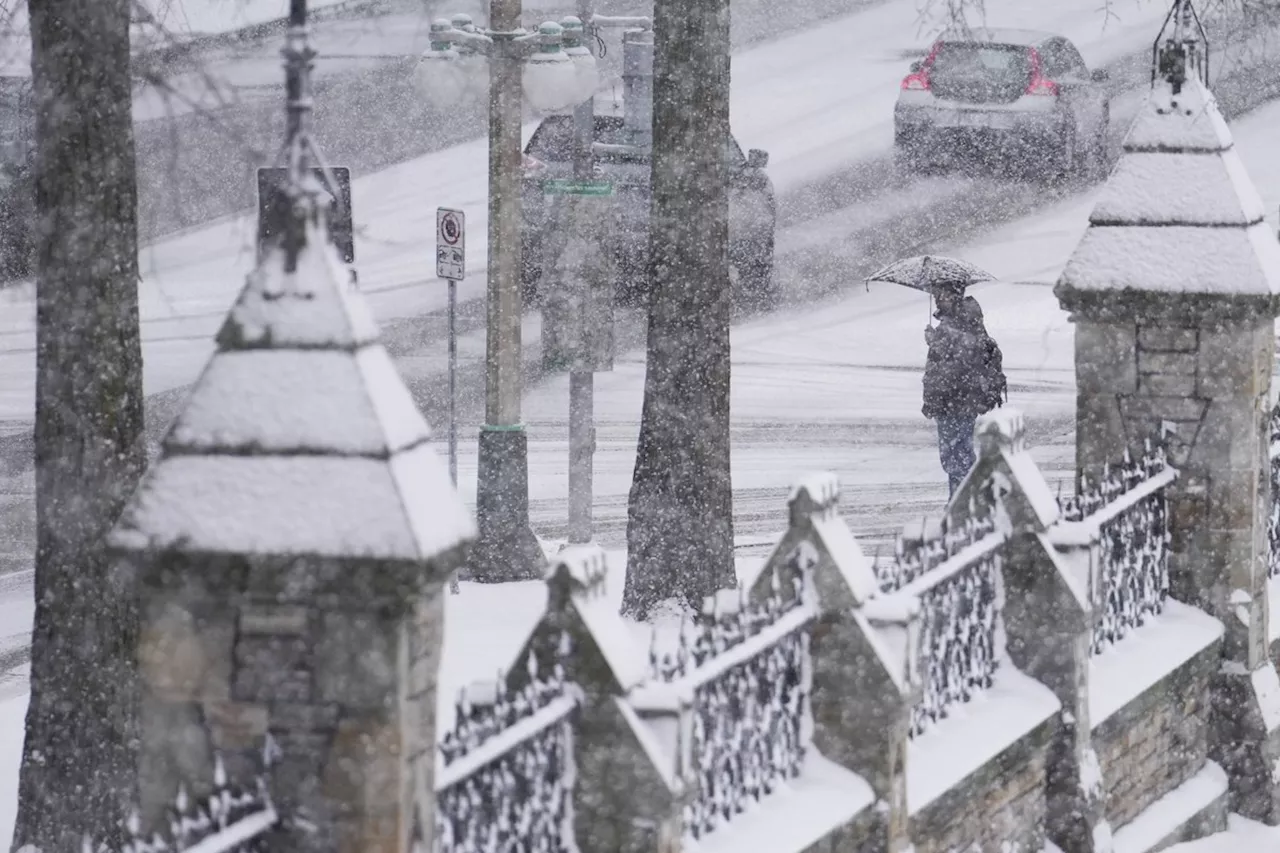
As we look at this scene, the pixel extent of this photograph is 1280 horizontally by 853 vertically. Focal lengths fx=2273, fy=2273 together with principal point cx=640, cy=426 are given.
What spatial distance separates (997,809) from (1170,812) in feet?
6.06

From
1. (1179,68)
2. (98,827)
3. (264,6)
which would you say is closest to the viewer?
(98,827)

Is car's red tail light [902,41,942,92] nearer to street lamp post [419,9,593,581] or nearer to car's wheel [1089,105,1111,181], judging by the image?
car's wheel [1089,105,1111,181]

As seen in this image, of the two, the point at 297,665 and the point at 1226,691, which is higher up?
the point at 297,665

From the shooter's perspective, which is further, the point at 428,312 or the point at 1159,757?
the point at 428,312

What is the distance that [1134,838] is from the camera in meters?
9.57

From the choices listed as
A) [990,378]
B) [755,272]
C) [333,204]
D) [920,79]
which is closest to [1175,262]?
[333,204]

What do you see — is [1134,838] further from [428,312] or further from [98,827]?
[428,312]

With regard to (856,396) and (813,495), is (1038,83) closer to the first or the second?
(856,396)

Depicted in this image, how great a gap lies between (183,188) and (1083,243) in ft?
68.1

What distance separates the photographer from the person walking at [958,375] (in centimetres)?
1394

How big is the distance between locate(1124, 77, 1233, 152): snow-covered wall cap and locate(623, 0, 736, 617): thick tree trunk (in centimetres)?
208

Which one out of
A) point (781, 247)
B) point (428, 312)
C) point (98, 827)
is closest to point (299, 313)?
point (98, 827)

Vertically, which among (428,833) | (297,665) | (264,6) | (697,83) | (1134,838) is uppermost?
(264,6)

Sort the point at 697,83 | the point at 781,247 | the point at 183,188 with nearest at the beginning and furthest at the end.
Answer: the point at 697,83 → the point at 781,247 → the point at 183,188
